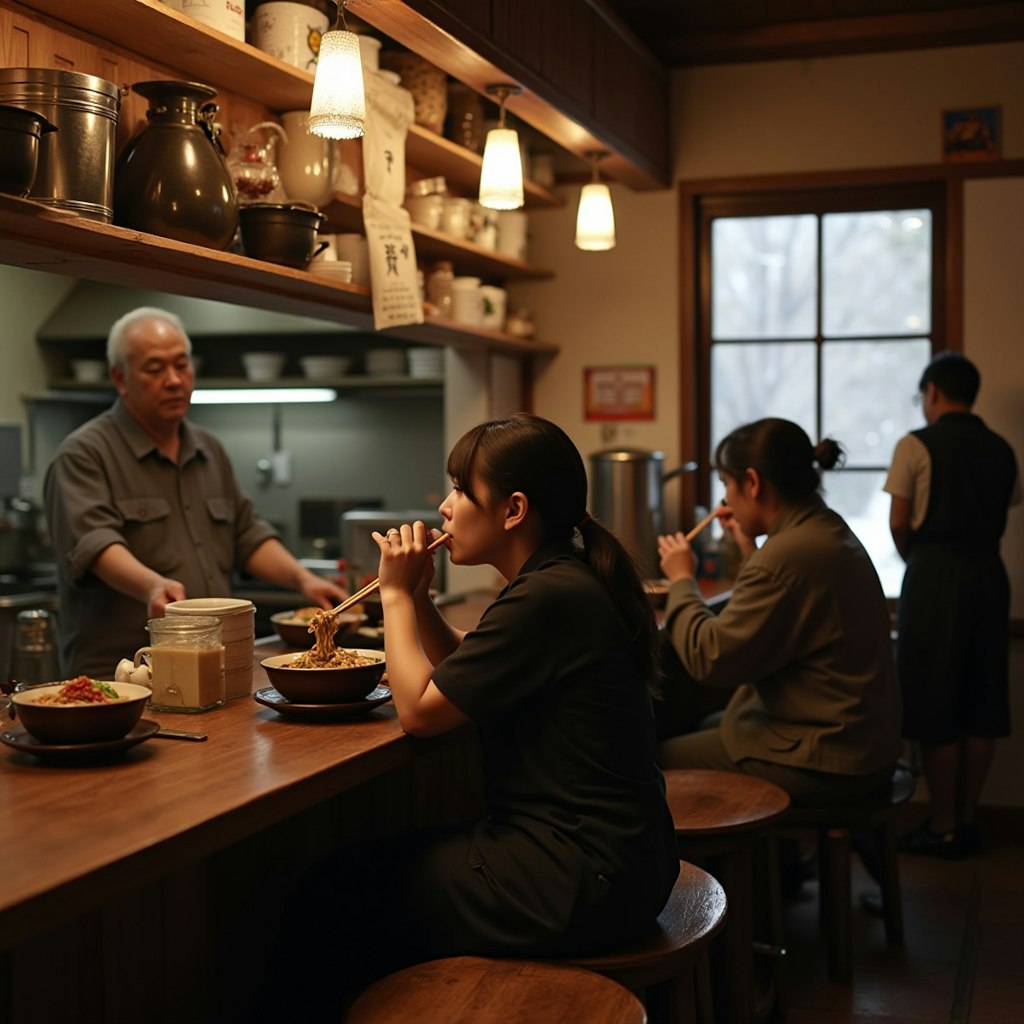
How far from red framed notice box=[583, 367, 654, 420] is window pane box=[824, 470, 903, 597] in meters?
0.75

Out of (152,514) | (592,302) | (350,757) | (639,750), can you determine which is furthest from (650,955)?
(592,302)

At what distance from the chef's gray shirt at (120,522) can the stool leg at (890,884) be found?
5.98ft

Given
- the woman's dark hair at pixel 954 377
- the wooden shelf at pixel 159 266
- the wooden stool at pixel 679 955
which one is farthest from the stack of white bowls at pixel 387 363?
the wooden stool at pixel 679 955

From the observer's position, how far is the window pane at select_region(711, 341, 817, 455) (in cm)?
489

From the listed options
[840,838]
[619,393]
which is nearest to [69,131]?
[840,838]

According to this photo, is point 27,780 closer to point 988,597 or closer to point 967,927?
point 967,927

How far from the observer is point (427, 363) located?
541 cm

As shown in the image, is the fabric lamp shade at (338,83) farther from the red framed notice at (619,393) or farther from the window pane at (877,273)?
the window pane at (877,273)

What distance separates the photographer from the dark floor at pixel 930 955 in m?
3.10

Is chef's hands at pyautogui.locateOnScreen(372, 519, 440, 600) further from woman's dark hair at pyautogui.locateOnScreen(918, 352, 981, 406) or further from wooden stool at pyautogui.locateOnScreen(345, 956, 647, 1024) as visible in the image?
woman's dark hair at pyautogui.locateOnScreen(918, 352, 981, 406)

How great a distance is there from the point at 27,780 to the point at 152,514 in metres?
1.70

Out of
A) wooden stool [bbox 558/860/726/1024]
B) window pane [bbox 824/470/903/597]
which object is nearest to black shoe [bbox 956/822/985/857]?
window pane [bbox 824/470/903/597]

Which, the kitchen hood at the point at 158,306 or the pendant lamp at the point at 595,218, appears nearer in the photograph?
the pendant lamp at the point at 595,218

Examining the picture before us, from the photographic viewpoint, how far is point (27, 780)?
173cm
